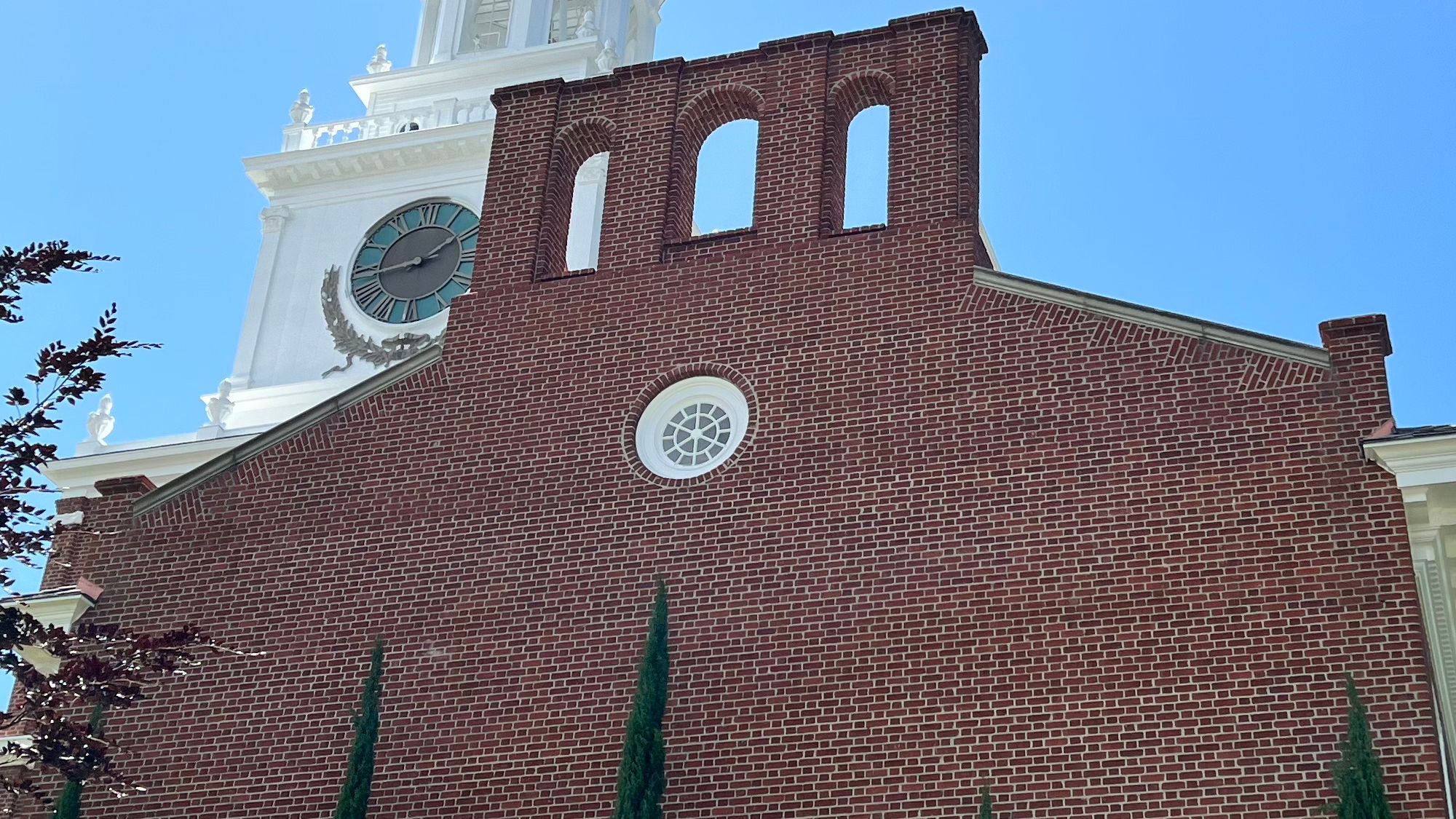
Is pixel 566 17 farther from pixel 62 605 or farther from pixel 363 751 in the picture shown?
pixel 363 751

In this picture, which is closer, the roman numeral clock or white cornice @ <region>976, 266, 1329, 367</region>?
white cornice @ <region>976, 266, 1329, 367</region>

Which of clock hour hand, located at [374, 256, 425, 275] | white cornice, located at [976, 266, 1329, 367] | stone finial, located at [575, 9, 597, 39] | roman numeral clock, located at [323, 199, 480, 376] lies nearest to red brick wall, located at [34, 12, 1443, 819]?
white cornice, located at [976, 266, 1329, 367]

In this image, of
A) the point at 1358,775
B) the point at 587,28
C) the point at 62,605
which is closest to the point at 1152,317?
the point at 1358,775

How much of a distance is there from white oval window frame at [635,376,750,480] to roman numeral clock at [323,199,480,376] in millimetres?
14274

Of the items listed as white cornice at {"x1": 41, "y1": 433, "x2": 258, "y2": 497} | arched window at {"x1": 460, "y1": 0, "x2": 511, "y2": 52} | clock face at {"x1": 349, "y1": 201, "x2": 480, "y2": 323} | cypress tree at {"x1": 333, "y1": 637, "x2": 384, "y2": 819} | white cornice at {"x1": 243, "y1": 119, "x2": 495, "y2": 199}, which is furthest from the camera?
arched window at {"x1": 460, "y1": 0, "x2": 511, "y2": 52}

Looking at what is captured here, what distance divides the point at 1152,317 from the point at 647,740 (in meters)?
6.14

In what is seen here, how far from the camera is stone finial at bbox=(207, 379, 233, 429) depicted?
34.2 metres

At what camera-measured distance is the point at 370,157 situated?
36.8 meters

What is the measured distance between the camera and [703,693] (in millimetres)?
18250

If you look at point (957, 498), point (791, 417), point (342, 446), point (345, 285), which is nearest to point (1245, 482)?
point (957, 498)

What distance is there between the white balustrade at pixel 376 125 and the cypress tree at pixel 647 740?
21283 millimetres

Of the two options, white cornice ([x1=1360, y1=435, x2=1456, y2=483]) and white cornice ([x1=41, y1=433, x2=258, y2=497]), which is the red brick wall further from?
white cornice ([x1=41, y1=433, x2=258, y2=497])

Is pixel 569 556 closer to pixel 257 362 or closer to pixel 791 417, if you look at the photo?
pixel 791 417

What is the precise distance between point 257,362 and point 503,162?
1471 cm
